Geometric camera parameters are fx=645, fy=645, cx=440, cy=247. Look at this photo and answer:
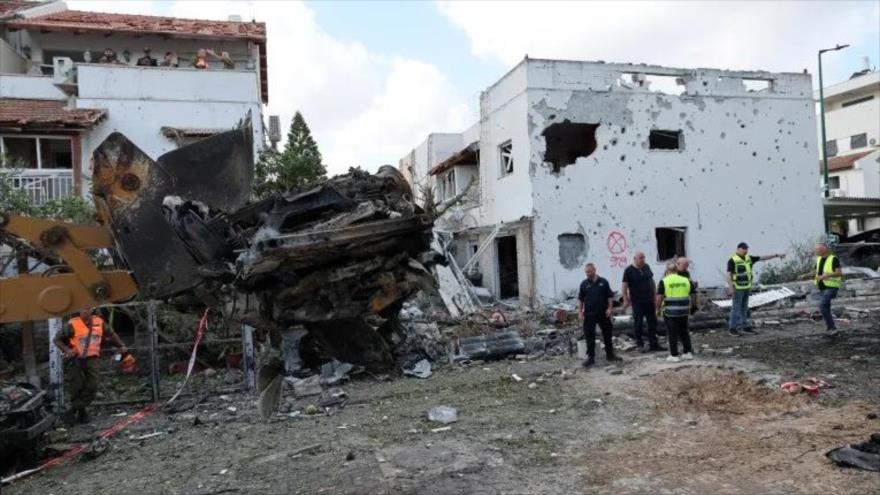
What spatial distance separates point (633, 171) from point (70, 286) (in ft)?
55.5

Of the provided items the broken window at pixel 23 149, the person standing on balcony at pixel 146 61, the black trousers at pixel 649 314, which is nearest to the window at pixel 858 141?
the black trousers at pixel 649 314

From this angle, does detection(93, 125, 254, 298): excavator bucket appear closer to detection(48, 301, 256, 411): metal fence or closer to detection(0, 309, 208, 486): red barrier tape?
detection(0, 309, 208, 486): red barrier tape

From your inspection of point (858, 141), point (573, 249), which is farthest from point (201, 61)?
point (858, 141)

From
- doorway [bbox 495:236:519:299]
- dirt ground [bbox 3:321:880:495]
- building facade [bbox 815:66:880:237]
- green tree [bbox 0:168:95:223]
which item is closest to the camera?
dirt ground [bbox 3:321:880:495]

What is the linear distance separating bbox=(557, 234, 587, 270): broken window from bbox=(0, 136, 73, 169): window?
1353cm

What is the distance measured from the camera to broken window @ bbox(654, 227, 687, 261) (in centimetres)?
1933

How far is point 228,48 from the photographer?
21.7m

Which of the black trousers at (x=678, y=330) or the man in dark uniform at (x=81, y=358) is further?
the black trousers at (x=678, y=330)

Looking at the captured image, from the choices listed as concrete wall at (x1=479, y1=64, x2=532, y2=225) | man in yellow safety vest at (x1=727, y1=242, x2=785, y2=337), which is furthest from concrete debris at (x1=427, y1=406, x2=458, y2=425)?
concrete wall at (x1=479, y1=64, x2=532, y2=225)

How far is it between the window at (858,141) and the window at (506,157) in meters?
31.6

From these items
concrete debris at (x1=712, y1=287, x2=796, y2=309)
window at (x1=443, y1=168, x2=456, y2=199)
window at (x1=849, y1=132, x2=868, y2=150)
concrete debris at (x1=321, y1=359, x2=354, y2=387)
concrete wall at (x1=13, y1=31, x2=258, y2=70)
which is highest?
concrete wall at (x1=13, y1=31, x2=258, y2=70)

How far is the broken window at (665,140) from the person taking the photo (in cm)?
1916

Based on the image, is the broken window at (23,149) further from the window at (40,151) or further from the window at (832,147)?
the window at (832,147)

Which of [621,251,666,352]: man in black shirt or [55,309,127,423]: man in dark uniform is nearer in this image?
[55,309,127,423]: man in dark uniform
